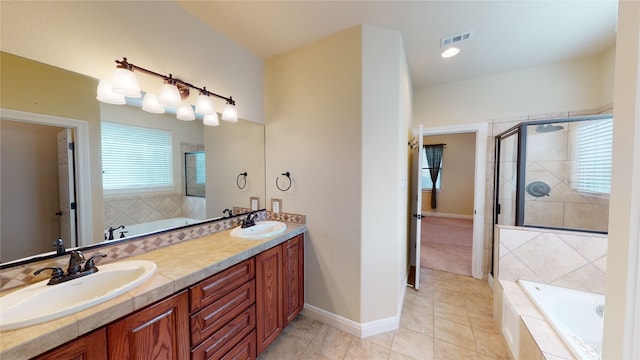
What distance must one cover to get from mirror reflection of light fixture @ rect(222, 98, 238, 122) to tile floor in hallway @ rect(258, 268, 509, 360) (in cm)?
198

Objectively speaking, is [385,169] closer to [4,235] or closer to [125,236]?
[125,236]

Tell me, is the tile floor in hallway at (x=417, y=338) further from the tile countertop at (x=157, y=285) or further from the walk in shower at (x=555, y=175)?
the walk in shower at (x=555, y=175)

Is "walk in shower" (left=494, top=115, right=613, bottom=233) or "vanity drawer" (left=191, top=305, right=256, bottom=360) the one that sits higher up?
"walk in shower" (left=494, top=115, right=613, bottom=233)

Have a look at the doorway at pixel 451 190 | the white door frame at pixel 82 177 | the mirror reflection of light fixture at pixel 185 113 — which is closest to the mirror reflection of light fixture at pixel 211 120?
the mirror reflection of light fixture at pixel 185 113

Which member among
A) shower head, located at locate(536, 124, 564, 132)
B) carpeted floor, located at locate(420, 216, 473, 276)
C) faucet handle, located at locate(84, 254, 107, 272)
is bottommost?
carpeted floor, located at locate(420, 216, 473, 276)

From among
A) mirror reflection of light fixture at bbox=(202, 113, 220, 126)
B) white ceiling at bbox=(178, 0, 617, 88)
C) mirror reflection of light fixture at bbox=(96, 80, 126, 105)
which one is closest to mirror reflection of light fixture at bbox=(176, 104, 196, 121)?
mirror reflection of light fixture at bbox=(202, 113, 220, 126)

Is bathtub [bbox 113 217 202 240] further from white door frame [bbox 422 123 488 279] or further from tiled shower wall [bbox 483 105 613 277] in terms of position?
tiled shower wall [bbox 483 105 613 277]

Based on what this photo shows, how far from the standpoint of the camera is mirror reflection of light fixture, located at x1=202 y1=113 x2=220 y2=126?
69.8 inches

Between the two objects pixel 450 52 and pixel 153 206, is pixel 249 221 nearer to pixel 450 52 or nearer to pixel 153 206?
pixel 153 206

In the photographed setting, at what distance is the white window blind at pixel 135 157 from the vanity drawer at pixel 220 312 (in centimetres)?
97

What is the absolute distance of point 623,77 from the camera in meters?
0.46

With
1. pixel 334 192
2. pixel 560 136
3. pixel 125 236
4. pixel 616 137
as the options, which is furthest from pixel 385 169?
pixel 560 136

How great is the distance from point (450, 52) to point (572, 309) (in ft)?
7.94

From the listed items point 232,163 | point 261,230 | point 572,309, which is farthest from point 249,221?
point 572,309
